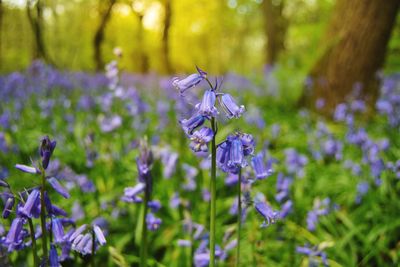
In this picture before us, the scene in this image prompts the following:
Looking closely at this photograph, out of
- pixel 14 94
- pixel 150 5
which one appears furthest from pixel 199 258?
pixel 150 5

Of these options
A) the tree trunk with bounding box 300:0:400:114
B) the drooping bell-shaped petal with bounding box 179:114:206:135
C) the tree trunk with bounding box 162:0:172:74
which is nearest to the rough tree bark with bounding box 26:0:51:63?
the drooping bell-shaped petal with bounding box 179:114:206:135

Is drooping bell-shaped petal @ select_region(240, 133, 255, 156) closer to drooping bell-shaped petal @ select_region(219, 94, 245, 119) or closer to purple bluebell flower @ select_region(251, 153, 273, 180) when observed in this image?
drooping bell-shaped petal @ select_region(219, 94, 245, 119)

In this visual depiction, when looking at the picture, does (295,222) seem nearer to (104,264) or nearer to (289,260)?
(289,260)

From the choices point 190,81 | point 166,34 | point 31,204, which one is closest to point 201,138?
point 190,81

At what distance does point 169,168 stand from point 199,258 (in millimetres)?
879

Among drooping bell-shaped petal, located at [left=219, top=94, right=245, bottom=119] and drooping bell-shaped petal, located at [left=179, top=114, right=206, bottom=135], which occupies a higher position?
drooping bell-shaped petal, located at [left=219, top=94, right=245, bottom=119]

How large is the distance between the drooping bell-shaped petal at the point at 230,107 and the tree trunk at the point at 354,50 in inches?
176

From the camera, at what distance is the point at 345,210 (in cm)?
325

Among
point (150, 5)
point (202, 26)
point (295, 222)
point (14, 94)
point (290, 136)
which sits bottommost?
point (295, 222)

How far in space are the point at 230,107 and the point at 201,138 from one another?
13 centimetres

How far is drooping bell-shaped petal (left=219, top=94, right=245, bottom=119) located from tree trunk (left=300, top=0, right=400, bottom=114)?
448cm

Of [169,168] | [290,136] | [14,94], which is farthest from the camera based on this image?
[14,94]

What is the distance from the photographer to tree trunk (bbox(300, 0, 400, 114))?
5383 mm

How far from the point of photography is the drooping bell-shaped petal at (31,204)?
1.21 meters
